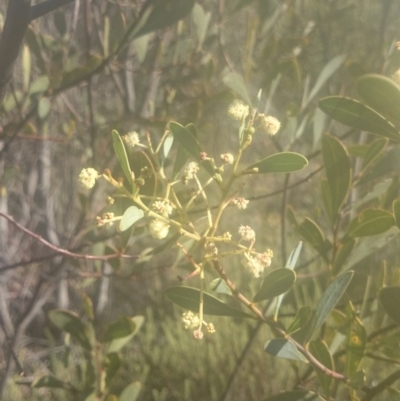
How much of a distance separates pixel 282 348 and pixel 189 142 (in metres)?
0.22

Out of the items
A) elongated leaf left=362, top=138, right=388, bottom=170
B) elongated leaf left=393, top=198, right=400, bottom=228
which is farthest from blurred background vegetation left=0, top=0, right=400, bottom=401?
elongated leaf left=393, top=198, right=400, bottom=228

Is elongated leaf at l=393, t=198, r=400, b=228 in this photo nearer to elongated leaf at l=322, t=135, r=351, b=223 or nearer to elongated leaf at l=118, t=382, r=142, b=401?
elongated leaf at l=322, t=135, r=351, b=223

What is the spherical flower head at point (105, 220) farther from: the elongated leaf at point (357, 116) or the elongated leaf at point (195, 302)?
the elongated leaf at point (357, 116)

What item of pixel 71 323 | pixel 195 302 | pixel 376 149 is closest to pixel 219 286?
pixel 195 302

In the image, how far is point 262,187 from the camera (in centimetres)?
A: 222

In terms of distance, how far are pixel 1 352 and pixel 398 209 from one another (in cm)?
186

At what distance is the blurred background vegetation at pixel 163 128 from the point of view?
3.08ft

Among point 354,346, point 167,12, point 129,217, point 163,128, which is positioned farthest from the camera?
point 163,128

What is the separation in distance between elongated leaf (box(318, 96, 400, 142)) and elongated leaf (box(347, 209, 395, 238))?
0.09 meters

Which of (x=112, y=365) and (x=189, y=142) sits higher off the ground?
(x=189, y=142)

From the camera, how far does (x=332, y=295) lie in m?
0.54

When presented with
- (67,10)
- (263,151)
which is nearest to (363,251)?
(263,151)

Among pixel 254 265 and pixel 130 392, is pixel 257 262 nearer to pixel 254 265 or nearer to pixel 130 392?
pixel 254 265

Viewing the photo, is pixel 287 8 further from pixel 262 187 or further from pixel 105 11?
pixel 262 187
